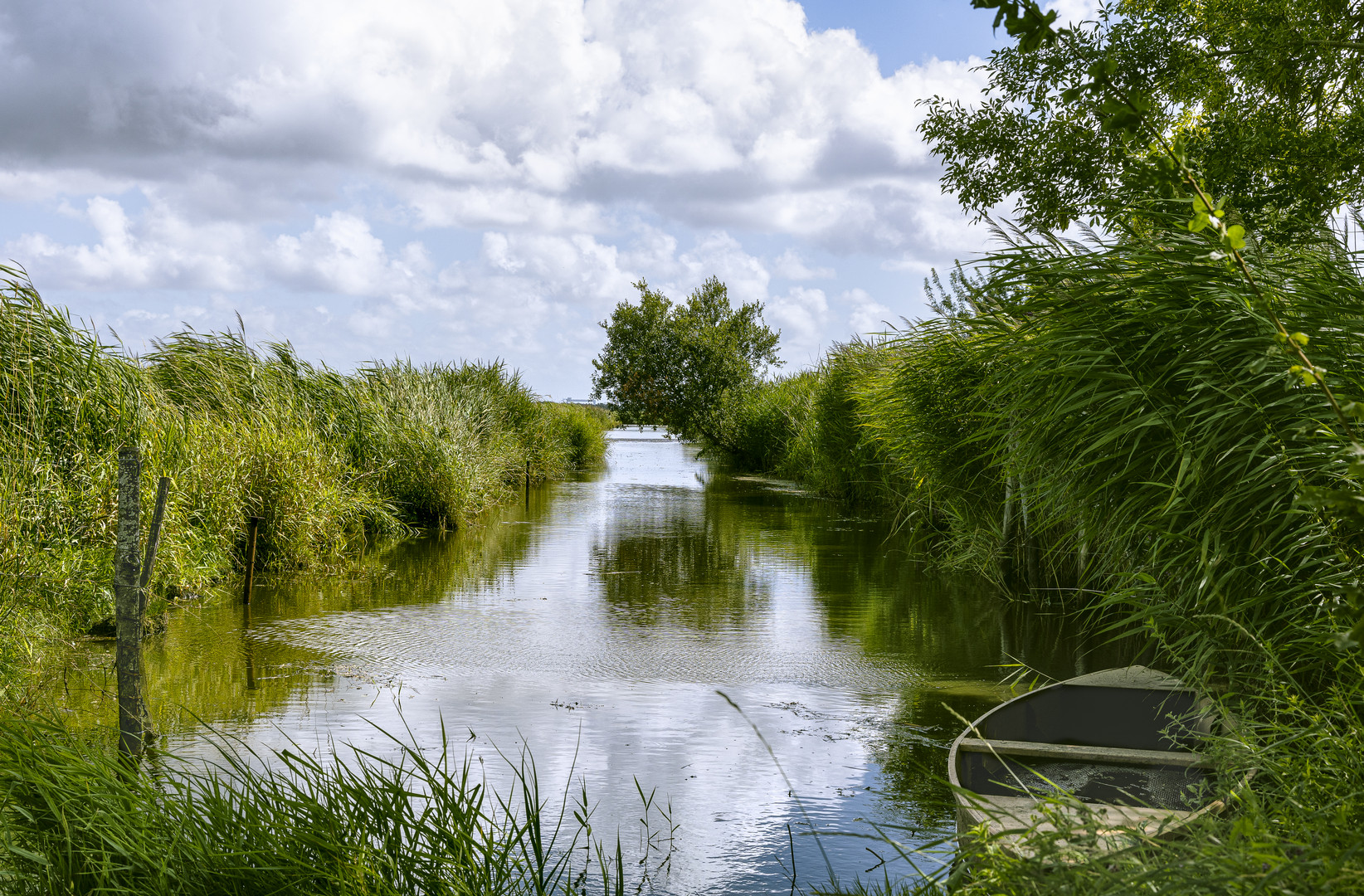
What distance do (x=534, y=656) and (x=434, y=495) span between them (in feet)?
30.4

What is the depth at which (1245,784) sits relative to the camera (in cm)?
312

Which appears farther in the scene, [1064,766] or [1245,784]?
[1064,766]

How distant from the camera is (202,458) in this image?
10.5 m

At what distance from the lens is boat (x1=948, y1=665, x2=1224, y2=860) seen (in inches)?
115

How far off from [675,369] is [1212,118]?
27.8 m

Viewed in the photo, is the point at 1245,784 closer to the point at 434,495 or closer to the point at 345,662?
the point at 345,662

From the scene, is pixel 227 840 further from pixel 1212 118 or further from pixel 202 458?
pixel 1212 118

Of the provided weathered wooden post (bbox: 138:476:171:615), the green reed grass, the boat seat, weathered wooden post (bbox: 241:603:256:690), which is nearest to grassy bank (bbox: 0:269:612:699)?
weathered wooden post (bbox: 241:603:256:690)

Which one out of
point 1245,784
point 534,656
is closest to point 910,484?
point 534,656

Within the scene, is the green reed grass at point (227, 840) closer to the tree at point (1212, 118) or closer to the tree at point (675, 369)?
the tree at point (1212, 118)

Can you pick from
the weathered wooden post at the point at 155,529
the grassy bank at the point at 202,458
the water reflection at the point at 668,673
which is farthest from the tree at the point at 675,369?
the weathered wooden post at the point at 155,529

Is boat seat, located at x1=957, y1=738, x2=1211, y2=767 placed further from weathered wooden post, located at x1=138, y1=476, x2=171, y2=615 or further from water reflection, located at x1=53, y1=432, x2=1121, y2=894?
weathered wooden post, located at x1=138, y1=476, x2=171, y2=615

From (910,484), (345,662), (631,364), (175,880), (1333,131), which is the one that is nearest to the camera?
(175,880)

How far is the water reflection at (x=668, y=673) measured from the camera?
18.0ft
